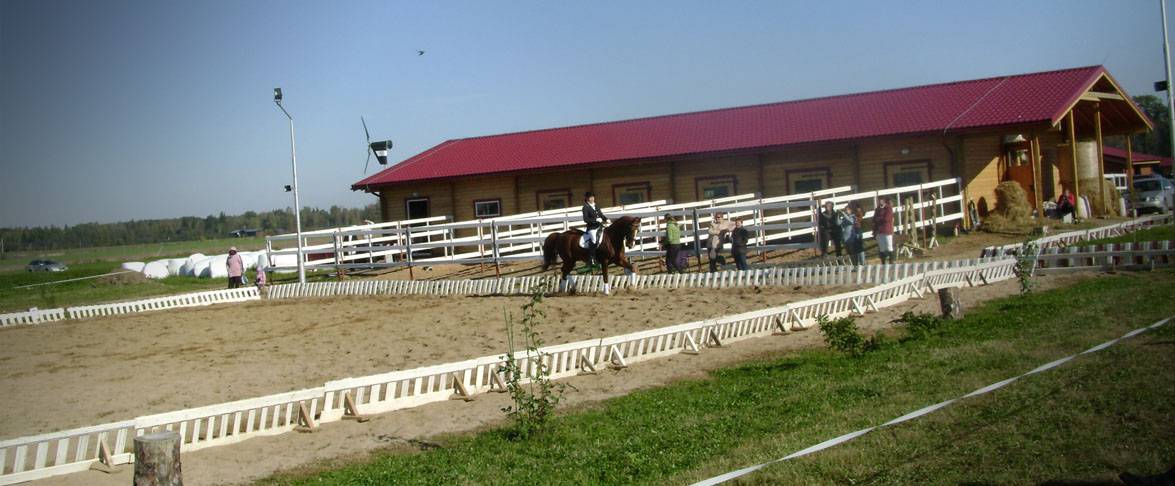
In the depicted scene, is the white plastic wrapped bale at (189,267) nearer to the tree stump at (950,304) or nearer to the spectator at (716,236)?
the spectator at (716,236)

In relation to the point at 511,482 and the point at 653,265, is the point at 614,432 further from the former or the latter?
the point at 653,265

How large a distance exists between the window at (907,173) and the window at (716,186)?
4.58 meters

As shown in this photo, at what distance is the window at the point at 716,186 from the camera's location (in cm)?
2856

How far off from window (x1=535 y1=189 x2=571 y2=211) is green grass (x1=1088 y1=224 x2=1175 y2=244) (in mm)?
16669

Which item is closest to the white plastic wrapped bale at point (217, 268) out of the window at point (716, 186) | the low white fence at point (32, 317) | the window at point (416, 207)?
the window at point (416, 207)

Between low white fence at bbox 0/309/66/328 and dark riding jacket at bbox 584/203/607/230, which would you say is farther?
low white fence at bbox 0/309/66/328

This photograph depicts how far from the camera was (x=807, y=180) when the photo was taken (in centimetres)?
2742

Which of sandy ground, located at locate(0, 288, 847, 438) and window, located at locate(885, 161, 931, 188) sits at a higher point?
window, located at locate(885, 161, 931, 188)

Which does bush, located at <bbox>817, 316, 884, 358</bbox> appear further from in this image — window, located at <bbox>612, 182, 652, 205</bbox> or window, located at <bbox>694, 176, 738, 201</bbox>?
window, located at <bbox>612, 182, 652, 205</bbox>

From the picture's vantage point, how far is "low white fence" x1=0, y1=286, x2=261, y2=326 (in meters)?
20.2

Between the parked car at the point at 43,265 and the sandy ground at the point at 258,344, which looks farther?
the parked car at the point at 43,265

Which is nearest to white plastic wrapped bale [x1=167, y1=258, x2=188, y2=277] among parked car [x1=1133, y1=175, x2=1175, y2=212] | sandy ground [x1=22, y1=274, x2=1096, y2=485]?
sandy ground [x1=22, y1=274, x2=1096, y2=485]

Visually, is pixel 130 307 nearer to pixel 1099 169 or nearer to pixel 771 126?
pixel 771 126

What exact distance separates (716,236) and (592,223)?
105 inches
